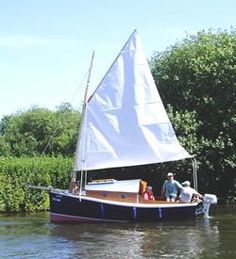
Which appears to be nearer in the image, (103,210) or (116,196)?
(103,210)

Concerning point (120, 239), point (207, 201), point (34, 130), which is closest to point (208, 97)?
point (207, 201)

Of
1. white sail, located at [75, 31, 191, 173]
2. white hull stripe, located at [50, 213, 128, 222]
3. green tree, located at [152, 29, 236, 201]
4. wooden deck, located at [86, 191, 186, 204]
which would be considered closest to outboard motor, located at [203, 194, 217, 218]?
white sail, located at [75, 31, 191, 173]

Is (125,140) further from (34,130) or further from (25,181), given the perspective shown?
(34,130)

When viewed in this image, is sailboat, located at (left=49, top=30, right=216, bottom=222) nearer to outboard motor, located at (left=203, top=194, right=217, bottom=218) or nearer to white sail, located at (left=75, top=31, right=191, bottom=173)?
white sail, located at (left=75, top=31, right=191, bottom=173)

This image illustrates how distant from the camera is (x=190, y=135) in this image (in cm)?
3800

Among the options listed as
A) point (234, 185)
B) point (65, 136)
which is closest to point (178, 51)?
point (234, 185)

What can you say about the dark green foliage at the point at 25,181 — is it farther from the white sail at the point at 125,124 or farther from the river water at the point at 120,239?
the white sail at the point at 125,124

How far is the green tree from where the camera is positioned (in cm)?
3850

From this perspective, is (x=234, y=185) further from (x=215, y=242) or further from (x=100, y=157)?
(x=215, y=242)

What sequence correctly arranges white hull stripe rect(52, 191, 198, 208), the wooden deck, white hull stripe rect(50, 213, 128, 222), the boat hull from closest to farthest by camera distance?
white hull stripe rect(52, 191, 198, 208) < the boat hull < white hull stripe rect(50, 213, 128, 222) < the wooden deck

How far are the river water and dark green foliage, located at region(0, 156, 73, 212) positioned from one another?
450cm

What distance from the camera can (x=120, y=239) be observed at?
22.5 meters

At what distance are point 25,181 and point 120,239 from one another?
1301 centimetres

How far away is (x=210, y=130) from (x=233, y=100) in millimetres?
2451
